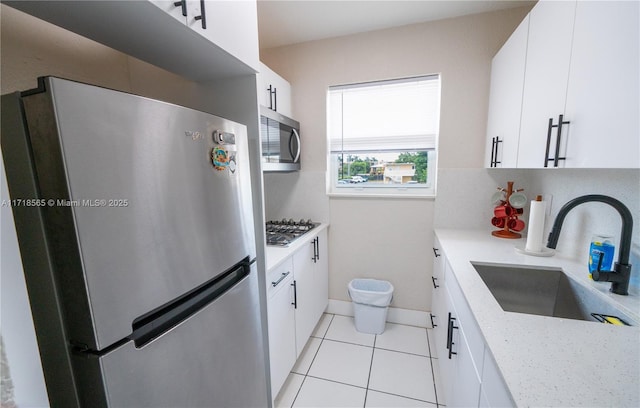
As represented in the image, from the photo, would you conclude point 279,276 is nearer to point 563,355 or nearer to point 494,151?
point 563,355

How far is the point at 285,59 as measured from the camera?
2.23m

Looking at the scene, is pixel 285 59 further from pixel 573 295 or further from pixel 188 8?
pixel 573 295

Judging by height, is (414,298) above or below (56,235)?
below

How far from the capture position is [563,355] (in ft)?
2.17

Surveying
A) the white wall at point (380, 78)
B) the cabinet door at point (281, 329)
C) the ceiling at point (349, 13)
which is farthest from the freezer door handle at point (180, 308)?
the ceiling at point (349, 13)

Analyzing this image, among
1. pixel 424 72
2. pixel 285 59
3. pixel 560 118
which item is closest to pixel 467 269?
pixel 560 118

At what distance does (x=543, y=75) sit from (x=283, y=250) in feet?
5.06

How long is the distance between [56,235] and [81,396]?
39 cm

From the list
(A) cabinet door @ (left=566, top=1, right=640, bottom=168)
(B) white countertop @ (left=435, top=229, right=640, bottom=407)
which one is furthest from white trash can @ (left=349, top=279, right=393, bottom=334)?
(A) cabinet door @ (left=566, top=1, right=640, bottom=168)

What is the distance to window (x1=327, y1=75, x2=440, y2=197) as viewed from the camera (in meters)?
2.08

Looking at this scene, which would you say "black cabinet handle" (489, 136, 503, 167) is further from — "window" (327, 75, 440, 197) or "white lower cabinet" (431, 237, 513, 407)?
"white lower cabinet" (431, 237, 513, 407)

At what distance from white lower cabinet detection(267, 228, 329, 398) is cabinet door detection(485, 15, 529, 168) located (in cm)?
135

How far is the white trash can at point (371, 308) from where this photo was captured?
2.05m

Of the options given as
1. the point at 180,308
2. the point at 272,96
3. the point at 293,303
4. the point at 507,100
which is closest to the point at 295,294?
the point at 293,303
